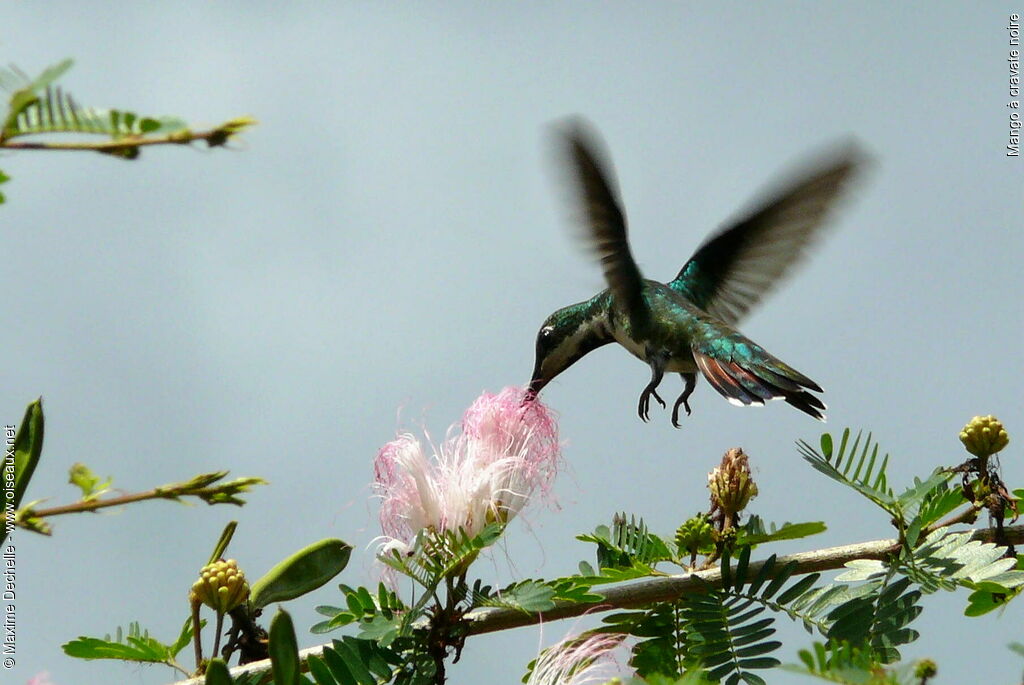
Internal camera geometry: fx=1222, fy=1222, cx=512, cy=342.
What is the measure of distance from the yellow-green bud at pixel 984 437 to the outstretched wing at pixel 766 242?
1754mm

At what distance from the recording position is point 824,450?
3.06 meters

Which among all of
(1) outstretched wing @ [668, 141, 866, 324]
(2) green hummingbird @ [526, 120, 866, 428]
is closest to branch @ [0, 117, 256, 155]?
(2) green hummingbird @ [526, 120, 866, 428]

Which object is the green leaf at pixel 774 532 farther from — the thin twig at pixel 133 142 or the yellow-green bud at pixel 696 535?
the thin twig at pixel 133 142

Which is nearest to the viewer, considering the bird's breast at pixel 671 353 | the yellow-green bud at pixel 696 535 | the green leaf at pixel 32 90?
the green leaf at pixel 32 90

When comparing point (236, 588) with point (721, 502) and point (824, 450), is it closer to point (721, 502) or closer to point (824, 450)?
point (721, 502)

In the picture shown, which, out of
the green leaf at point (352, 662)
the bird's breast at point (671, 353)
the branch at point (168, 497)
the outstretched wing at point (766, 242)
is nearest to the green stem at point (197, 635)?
the green leaf at point (352, 662)

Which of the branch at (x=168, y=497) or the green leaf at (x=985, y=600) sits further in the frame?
the green leaf at (x=985, y=600)

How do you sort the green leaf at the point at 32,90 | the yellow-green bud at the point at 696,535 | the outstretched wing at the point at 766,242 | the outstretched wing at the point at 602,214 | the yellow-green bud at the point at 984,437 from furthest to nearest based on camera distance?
the outstretched wing at the point at 766,242 → the outstretched wing at the point at 602,214 → the yellow-green bud at the point at 984,437 → the yellow-green bud at the point at 696,535 → the green leaf at the point at 32,90

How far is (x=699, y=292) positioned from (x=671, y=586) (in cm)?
247

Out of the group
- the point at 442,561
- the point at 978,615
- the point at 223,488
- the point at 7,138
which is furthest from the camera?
the point at 978,615

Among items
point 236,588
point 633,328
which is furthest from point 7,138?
point 633,328

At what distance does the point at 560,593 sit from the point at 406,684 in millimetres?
411

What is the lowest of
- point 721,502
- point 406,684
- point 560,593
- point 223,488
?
point 406,684

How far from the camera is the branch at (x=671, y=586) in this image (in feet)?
9.27
